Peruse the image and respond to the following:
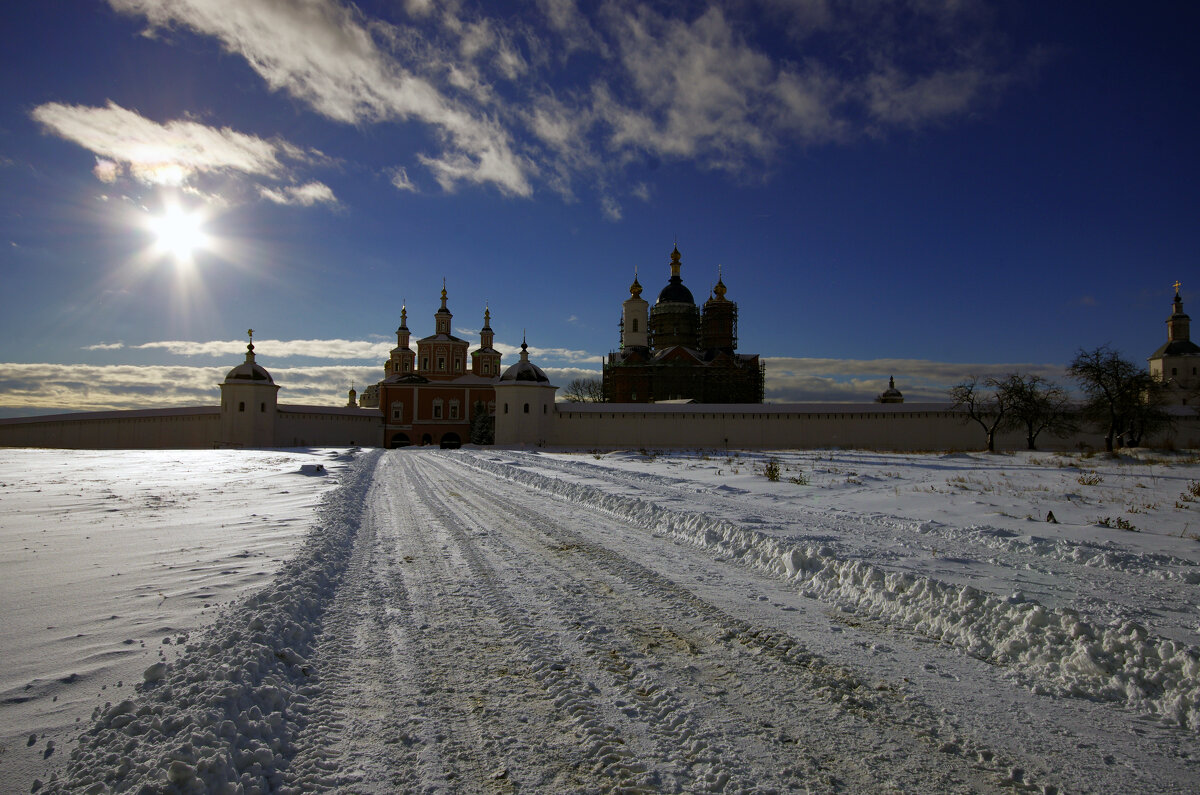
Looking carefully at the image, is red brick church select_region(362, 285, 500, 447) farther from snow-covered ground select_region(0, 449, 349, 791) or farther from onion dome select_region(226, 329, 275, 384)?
snow-covered ground select_region(0, 449, 349, 791)

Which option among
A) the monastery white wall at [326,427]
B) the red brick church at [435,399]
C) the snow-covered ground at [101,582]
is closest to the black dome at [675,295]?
the red brick church at [435,399]

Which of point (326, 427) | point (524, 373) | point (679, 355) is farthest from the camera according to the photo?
point (679, 355)

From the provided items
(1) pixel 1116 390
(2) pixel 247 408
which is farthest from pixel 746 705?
(2) pixel 247 408

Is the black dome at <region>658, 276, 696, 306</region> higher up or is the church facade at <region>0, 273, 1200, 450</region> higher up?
the black dome at <region>658, 276, 696, 306</region>

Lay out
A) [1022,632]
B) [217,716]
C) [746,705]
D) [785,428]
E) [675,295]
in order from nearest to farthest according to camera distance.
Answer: [217,716], [746,705], [1022,632], [785,428], [675,295]

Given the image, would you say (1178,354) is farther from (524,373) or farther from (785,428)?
(524,373)

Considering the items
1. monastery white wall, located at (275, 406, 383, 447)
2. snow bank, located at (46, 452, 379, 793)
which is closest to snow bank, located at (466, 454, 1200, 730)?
snow bank, located at (46, 452, 379, 793)

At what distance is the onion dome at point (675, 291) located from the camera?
56812 mm

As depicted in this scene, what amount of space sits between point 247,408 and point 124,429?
7.33 metres

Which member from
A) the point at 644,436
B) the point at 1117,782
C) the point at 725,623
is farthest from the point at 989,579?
the point at 644,436

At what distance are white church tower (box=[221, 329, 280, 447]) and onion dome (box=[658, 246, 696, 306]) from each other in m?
34.3

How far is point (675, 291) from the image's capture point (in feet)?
188

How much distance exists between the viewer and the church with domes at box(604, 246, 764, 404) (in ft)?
165

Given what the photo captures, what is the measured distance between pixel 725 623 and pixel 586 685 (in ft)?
4.82
